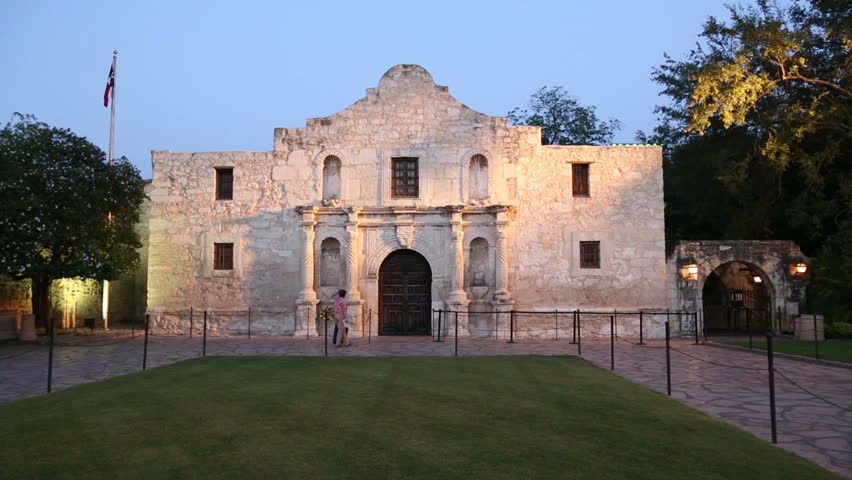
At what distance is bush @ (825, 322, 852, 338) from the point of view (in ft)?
65.3

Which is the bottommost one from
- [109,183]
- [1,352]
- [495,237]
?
[1,352]

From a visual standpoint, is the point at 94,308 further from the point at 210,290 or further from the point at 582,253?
the point at 582,253

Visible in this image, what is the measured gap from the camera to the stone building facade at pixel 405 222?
71.2 ft

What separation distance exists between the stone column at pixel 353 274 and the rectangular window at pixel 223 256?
4044mm

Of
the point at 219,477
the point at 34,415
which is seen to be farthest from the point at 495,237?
the point at 219,477

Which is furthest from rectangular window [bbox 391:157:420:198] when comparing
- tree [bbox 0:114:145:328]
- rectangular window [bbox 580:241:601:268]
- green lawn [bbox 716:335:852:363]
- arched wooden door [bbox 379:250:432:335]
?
green lawn [bbox 716:335:852:363]

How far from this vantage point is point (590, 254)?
71.9 feet

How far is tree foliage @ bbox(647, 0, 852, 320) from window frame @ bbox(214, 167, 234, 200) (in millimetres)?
15053

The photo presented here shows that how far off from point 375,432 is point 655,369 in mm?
7956

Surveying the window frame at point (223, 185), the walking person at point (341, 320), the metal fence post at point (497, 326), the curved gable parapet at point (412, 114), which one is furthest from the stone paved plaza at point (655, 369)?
the curved gable parapet at point (412, 114)

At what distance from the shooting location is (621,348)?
1788cm

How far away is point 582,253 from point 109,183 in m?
15.3

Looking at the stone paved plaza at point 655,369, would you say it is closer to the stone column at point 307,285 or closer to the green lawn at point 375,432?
the green lawn at point 375,432

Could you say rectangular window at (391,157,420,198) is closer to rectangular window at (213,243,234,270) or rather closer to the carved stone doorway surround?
the carved stone doorway surround
